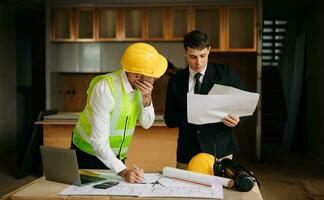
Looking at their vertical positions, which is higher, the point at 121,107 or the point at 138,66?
the point at 138,66

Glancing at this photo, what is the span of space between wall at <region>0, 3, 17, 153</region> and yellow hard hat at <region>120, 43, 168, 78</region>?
5.87 m

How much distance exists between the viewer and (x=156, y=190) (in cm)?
186

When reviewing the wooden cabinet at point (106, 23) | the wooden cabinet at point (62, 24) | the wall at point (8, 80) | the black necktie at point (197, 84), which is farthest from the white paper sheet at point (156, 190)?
the wall at point (8, 80)

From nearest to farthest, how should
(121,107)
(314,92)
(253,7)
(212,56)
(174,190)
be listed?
(174,190) → (121,107) → (253,7) → (212,56) → (314,92)

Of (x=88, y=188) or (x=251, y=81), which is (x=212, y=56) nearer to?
(x=251, y=81)

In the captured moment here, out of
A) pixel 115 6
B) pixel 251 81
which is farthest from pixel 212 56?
pixel 115 6

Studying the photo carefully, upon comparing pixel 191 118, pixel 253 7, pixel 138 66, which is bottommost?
pixel 191 118

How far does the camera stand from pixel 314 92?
7332 millimetres

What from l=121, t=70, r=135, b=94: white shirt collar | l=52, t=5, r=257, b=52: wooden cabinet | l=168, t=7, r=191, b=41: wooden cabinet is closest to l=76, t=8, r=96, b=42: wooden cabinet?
l=52, t=5, r=257, b=52: wooden cabinet

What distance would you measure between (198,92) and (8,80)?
229 inches

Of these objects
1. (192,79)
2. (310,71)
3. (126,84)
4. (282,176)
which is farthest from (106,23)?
(126,84)

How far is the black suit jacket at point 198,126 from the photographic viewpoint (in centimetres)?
247

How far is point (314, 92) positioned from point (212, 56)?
6.29 feet

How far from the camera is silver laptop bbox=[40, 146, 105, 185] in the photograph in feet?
6.27
